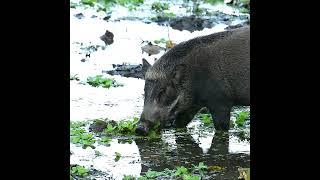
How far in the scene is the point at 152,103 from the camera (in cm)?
769

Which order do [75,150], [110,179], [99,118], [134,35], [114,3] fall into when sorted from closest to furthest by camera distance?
[110,179]
[75,150]
[99,118]
[134,35]
[114,3]

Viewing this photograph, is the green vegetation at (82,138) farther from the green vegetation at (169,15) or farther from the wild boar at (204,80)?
the green vegetation at (169,15)

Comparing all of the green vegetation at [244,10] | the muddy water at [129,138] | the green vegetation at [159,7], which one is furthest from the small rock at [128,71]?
the green vegetation at [244,10]

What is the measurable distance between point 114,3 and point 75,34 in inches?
164

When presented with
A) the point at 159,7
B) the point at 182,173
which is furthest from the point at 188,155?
the point at 159,7

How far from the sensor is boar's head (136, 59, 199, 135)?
25.2 ft

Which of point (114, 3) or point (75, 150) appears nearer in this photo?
point (75, 150)

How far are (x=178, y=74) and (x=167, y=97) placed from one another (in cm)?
30

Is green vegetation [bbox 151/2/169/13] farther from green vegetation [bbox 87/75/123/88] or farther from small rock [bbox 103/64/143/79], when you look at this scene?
green vegetation [bbox 87/75/123/88]

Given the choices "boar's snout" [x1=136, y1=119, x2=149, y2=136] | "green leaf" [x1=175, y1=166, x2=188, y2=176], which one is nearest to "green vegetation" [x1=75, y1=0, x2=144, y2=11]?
"boar's snout" [x1=136, y1=119, x2=149, y2=136]

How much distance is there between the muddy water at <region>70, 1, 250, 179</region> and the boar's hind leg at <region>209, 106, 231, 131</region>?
0.11m
